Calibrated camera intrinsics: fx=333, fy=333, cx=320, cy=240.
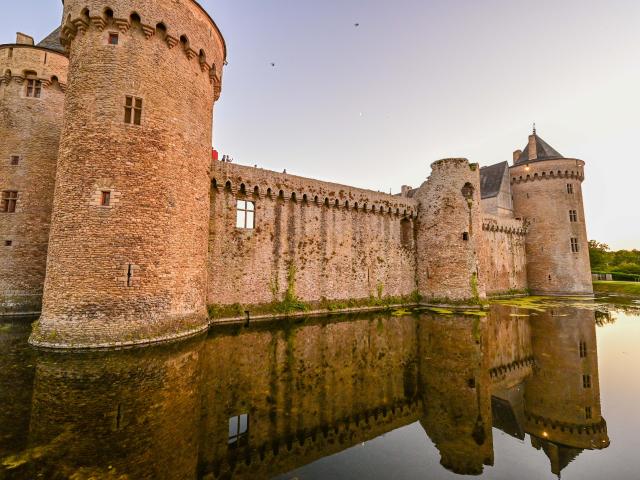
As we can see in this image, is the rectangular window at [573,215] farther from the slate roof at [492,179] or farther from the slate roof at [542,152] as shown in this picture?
the slate roof at [492,179]

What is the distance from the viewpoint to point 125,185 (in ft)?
37.5

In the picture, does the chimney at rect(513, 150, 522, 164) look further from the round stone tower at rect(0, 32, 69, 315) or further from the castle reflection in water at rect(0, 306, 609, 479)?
the round stone tower at rect(0, 32, 69, 315)

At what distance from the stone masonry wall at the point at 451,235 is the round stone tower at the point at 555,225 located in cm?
1524

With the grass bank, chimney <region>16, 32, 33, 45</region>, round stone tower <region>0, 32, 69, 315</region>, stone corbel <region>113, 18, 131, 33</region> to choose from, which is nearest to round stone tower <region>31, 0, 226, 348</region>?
stone corbel <region>113, 18, 131, 33</region>

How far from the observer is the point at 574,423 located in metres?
6.43

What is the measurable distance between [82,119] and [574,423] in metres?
16.1

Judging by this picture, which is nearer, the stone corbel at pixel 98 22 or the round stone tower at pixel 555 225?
the stone corbel at pixel 98 22

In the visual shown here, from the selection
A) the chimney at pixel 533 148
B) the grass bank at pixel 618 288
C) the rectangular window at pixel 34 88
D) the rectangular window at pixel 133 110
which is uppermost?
the chimney at pixel 533 148

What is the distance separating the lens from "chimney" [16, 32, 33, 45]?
17625mm

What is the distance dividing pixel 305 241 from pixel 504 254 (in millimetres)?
22575

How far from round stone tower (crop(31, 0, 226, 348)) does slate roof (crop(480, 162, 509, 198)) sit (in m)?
30.8

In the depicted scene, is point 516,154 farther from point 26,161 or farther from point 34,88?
point 26,161

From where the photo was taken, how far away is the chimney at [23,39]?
57.8ft

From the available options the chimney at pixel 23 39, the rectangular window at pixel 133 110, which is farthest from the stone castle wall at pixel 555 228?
the chimney at pixel 23 39
